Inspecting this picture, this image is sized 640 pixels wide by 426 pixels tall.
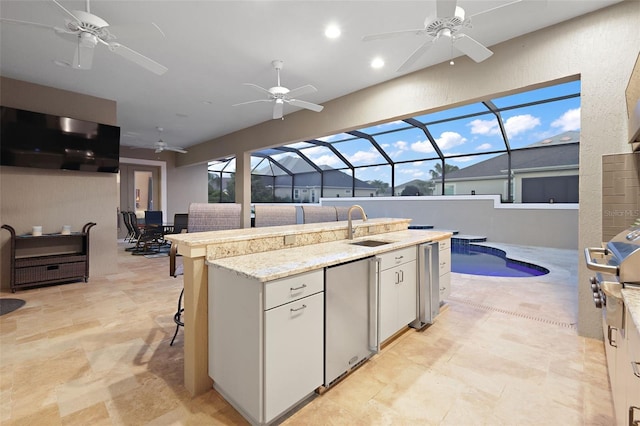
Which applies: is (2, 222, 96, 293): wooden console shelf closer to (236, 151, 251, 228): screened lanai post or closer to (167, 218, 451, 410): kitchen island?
(236, 151, 251, 228): screened lanai post

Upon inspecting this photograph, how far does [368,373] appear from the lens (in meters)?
1.95

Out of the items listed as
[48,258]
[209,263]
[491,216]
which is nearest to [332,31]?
[209,263]

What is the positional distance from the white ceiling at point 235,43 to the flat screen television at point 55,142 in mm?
516

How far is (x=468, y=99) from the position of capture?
10.6ft

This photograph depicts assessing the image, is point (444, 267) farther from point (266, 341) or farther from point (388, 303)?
point (266, 341)

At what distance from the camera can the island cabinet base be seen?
1.38 meters

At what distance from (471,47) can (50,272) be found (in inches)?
216

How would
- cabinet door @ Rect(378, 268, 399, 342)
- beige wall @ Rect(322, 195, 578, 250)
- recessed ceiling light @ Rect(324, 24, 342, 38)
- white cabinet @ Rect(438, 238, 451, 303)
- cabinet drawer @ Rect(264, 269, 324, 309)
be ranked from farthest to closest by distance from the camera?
beige wall @ Rect(322, 195, 578, 250) < white cabinet @ Rect(438, 238, 451, 303) < recessed ceiling light @ Rect(324, 24, 342, 38) < cabinet door @ Rect(378, 268, 399, 342) < cabinet drawer @ Rect(264, 269, 324, 309)

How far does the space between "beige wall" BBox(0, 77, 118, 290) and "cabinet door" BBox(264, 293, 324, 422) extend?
14.6 feet

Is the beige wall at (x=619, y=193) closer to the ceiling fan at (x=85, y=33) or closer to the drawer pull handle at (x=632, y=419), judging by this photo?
the drawer pull handle at (x=632, y=419)

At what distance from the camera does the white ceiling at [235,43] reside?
96.5 inches

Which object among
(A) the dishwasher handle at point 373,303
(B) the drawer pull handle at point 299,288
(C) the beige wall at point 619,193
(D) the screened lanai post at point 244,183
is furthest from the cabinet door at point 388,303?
(D) the screened lanai post at point 244,183

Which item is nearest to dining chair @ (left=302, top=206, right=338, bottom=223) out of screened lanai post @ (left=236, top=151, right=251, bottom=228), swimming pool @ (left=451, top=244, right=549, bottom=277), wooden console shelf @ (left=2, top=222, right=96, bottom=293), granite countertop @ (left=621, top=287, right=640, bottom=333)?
screened lanai post @ (left=236, top=151, right=251, bottom=228)

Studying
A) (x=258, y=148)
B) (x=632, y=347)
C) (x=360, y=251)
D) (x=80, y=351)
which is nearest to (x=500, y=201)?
(x=258, y=148)
